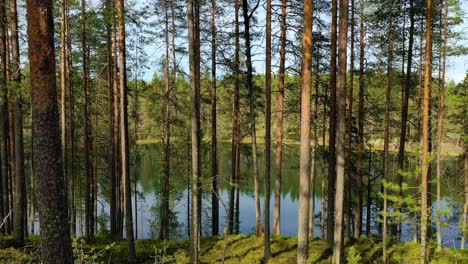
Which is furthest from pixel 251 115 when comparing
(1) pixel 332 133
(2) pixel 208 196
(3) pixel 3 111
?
(2) pixel 208 196

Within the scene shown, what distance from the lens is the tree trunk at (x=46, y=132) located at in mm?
4125

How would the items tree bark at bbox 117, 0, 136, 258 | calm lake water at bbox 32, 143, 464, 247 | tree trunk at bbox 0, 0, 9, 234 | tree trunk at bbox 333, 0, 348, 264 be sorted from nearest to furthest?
1. tree trunk at bbox 333, 0, 348, 264
2. tree trunk at bbox 0, 0, 9, 234
3. tree bark at bbox 117, 0, 136, 258
4. calm lake water at bbox 32, 143, 464, 247

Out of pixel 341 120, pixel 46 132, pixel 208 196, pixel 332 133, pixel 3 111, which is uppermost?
pixel 3 111

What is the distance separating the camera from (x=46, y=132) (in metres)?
4.21

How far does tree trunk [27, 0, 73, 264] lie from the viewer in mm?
4125

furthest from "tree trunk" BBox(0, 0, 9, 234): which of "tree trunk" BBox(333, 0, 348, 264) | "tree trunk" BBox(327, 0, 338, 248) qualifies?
"tree trunk" BBox(327, 0, 338, 248)

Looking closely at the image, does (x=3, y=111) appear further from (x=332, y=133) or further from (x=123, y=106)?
(x=332, y=133)

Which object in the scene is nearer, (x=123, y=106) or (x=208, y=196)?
(x=123, y=106)

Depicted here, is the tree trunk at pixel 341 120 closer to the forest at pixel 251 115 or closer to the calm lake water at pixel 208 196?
the forest at pixel 251 115

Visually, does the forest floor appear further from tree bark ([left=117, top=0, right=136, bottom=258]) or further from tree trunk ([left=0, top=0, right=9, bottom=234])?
tree trunk ([left=0, top=0, right=9, bottom=234])

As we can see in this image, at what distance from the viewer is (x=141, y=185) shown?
39.0 meters

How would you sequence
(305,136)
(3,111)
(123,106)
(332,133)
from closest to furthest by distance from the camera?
1. (305,136)
2. (123,106)
3. (332,133)
4. (3,111)

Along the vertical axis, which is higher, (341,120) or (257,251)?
(341,120)

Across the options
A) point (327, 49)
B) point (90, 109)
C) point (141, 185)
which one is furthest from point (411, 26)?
point (141, 185)
